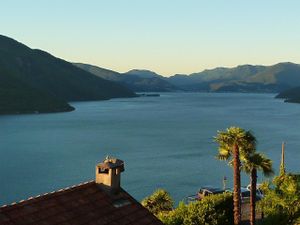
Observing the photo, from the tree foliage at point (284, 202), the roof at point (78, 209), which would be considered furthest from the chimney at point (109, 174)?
the tree foliage at point (284, 202)

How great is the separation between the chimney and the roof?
1.19 feet

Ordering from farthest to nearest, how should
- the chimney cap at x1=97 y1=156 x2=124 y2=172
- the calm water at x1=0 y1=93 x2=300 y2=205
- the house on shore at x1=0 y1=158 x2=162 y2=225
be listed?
the calm water at x1=0 y1=93 x2=300 y2=205
the chimney cap at x1=97 y1=156 x2=124 y2=172
the house on shore at x1=0 y1=158 x2=162 y2=225

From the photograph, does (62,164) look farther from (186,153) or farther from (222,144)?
(222,144)

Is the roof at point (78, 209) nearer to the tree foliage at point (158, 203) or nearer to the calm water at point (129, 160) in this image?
the tree foliage at point (158, 203)

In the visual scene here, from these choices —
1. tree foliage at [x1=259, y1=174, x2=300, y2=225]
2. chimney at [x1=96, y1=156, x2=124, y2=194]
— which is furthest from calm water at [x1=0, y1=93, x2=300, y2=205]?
chimney at [x1=96, y1=156, x2=124, y2=194]

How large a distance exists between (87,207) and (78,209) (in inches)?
26.3

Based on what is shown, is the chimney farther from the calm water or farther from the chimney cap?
the calm water

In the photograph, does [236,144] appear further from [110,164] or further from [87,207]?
[87,207]

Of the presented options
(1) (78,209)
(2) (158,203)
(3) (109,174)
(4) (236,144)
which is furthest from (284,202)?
(2) (158,203)

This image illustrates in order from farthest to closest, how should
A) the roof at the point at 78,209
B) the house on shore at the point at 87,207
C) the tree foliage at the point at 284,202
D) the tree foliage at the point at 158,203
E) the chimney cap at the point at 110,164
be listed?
the tree foliage at the point at 158,203
the tree foliage at the point at 284,202
the chimney cap at the point at 110,164
the house on shore at the point at 87,207
the roof at the point at 78,209

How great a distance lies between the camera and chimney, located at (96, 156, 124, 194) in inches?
1142

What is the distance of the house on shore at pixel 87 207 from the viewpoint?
79.8ft

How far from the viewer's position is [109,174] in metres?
29.1

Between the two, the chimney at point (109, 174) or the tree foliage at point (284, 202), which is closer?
the chimney at point (109, 174)
